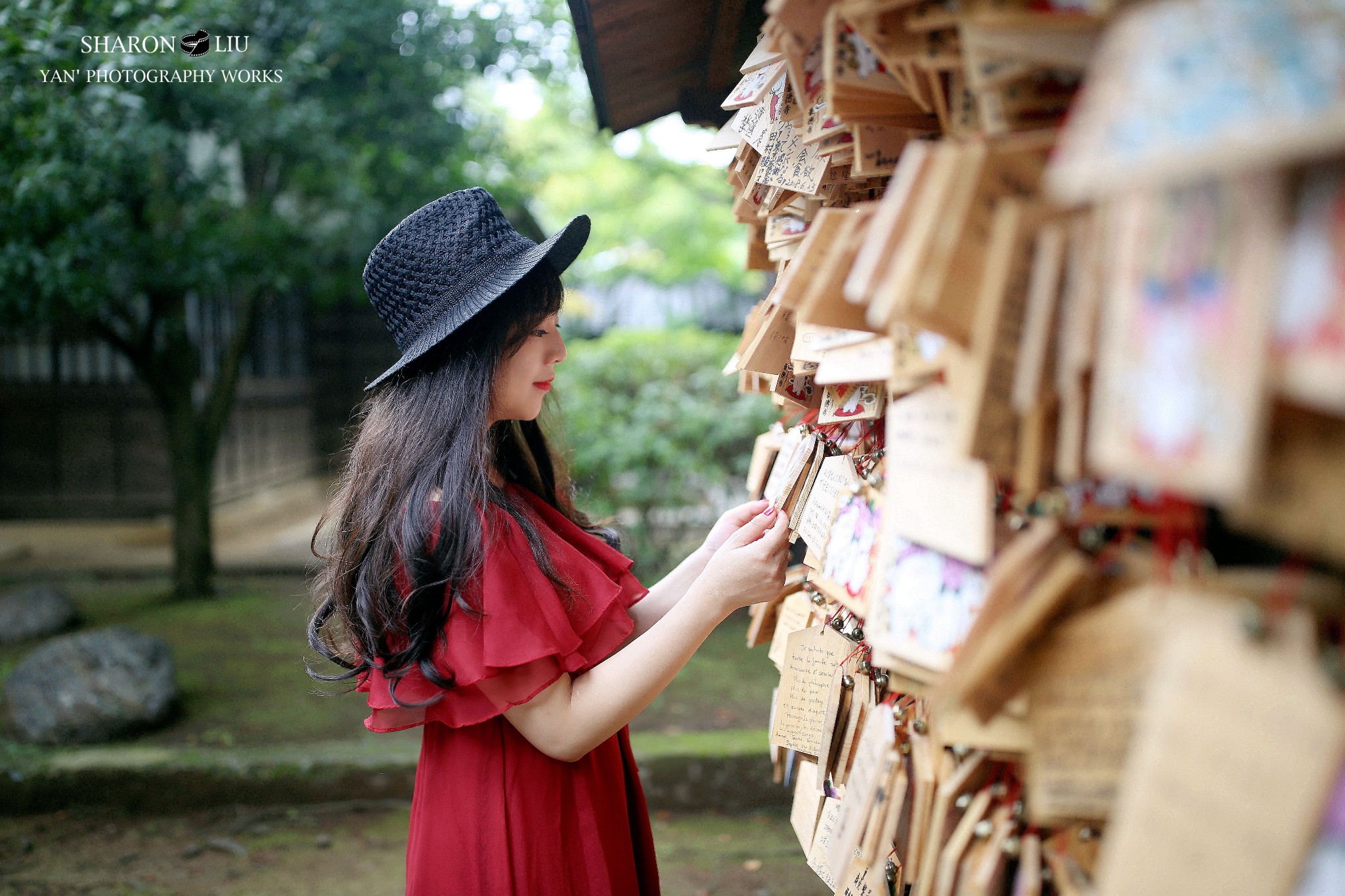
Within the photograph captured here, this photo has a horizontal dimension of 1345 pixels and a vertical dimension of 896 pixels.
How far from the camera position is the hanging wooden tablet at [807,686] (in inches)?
51.7

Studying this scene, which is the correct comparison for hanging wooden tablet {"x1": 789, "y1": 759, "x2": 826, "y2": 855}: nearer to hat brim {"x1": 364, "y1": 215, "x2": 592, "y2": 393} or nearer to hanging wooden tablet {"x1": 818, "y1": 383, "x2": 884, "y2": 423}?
hanging wooden tablet {"x1": 818, "y1": 383, "x2": 884, "y2": 423}

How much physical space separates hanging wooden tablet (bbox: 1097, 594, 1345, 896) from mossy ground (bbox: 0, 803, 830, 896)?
8.78 ft

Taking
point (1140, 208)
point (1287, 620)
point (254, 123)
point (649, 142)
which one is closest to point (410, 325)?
point (1140, 208)

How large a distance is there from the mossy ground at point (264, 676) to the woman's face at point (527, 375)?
1.86 m

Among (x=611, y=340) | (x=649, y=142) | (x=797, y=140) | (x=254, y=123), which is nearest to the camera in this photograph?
(x=797, y=140)

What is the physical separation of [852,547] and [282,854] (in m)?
2.96

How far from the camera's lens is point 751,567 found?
143 centimetres

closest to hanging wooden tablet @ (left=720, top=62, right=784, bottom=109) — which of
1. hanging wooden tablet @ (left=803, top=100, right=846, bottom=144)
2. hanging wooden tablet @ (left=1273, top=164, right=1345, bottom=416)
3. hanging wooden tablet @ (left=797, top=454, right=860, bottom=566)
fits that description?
hanging wooden tablet @ (left=803, top=100, right=846, bottom=144)

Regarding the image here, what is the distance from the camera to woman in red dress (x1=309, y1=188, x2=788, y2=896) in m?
1.42

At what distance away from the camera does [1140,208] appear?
23.9 inches

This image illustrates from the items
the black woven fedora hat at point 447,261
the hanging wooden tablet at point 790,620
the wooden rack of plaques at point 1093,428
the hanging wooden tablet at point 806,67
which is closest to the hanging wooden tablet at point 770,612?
the hanging wooden tablet at point 790,620

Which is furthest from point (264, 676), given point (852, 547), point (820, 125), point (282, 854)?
point (820, 125)

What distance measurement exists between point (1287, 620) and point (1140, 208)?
28cm

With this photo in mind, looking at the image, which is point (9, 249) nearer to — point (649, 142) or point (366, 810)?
point (366, 810)
